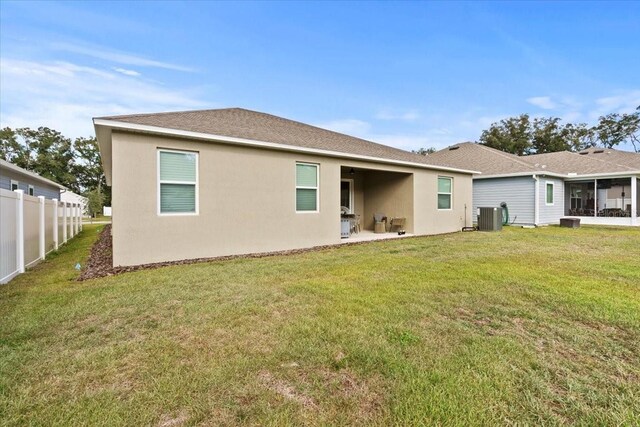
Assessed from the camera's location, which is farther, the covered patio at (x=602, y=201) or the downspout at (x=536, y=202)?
the covered patio at (x=602, y=201)

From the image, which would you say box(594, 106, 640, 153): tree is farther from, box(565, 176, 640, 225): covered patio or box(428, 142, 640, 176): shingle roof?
box(565, 176, 640, 225): covered patio

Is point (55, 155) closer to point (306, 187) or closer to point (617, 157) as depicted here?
point (306, 187)

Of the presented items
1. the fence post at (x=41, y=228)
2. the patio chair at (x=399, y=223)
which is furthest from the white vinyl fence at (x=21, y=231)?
the patio chair at (x=399, y=223)

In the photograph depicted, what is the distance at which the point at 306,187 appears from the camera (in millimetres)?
9539

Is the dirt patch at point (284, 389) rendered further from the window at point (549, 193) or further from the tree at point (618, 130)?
the tree at point (618, 130)

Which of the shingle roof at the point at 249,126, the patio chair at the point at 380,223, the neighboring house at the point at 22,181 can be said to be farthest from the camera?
the neighboring house at the point at 22,181

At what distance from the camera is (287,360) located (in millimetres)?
2787

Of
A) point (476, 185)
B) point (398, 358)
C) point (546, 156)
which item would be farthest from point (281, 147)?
point (546, 156)

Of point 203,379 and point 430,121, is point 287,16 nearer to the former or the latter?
point 203,379

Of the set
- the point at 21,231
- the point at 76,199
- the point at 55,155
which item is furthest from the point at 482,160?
the point at 55,155

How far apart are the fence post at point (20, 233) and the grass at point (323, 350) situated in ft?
3.18

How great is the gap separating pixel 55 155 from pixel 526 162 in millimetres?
A: 58960

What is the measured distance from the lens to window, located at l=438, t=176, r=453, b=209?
13703mm

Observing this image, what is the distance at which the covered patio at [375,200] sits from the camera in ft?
41.3
